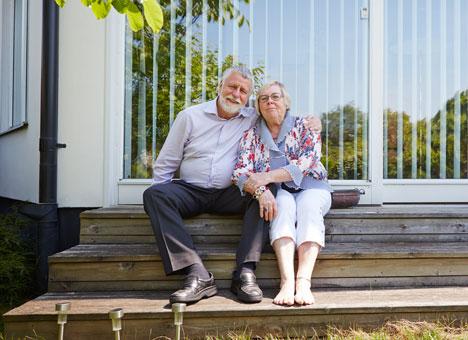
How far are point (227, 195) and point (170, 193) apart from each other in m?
0.33

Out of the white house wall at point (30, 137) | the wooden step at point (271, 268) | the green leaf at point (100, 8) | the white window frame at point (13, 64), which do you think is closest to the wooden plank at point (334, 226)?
the wooden step at point (271, 268)

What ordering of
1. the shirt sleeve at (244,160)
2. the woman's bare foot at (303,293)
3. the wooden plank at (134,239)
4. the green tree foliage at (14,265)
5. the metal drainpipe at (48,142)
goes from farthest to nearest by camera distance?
the metal drainpipe at (48,142) < the green tree foliage at (14,265) < the wooden plank at (134,239) < the shirt sleeve at (244,160) < the woman's bare foot at (303,293)

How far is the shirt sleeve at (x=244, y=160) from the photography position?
231cm

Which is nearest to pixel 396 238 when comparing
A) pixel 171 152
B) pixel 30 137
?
pixel 171 152

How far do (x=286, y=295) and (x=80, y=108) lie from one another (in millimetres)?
1777

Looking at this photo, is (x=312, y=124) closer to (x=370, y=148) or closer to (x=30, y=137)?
(x=370, y=148)

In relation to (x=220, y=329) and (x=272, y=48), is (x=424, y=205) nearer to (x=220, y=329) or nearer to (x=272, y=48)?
(x=272, y=48)

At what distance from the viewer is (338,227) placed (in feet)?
8.11

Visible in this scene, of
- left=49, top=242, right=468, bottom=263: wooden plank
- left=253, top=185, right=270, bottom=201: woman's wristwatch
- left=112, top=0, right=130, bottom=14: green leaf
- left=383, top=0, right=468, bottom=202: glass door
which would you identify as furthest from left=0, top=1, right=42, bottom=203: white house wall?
left=383, top=0, right=468, bottom=202: glass door

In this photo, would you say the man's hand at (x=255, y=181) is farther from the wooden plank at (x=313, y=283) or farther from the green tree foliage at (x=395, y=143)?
the green tree foliage at (x=395, y=143)

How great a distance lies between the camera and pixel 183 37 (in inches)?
119

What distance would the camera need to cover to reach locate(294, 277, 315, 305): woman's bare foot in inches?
74.0

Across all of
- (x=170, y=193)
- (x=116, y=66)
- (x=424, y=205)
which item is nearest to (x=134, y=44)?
(x=116, y=66)

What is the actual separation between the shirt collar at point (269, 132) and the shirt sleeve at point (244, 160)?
0.18ft
